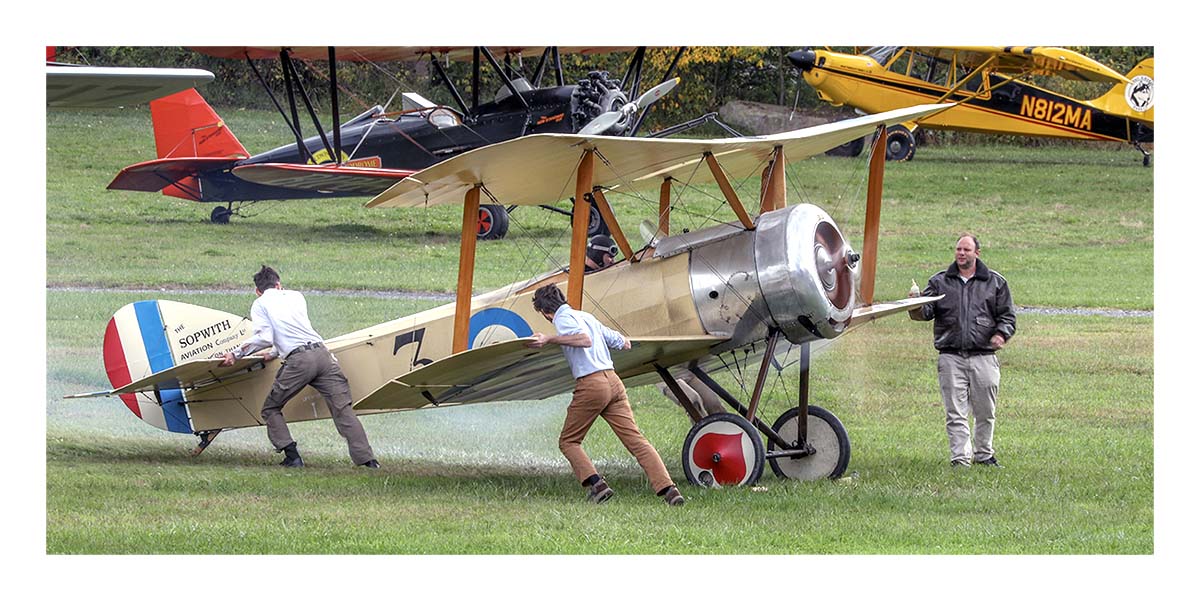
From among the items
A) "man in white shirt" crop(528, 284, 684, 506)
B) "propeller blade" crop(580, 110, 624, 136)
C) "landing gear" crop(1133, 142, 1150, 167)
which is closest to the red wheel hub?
"man in white shirt" crop(528, 284, 684, 506)

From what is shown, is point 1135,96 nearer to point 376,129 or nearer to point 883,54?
point 883,54

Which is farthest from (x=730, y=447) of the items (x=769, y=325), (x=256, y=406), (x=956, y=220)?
(x=956, y=220)

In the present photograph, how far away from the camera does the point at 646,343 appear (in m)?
7.57

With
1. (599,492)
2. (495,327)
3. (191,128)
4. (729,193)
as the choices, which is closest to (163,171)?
(191,128)

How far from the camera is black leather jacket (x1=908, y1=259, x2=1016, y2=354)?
8812 mm

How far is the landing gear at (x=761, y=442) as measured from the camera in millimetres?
7652

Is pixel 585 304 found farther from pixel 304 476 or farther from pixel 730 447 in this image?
pixel 304 476

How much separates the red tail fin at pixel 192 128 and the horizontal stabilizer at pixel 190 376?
8.21 metres

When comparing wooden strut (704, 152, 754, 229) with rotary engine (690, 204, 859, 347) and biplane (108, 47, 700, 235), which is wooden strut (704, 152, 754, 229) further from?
biplane (108, 47, 700, 235)

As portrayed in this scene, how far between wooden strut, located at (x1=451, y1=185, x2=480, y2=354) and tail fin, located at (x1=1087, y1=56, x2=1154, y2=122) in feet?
34.6

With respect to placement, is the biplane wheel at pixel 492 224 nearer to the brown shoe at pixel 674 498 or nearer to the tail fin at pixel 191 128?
the tail fin at pixel 191 128

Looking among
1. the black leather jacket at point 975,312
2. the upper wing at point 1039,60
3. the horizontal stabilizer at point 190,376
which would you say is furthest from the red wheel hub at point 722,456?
the upper wing at point 1039,60

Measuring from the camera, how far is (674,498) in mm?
7262

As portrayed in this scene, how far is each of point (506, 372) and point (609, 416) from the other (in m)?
0.66
